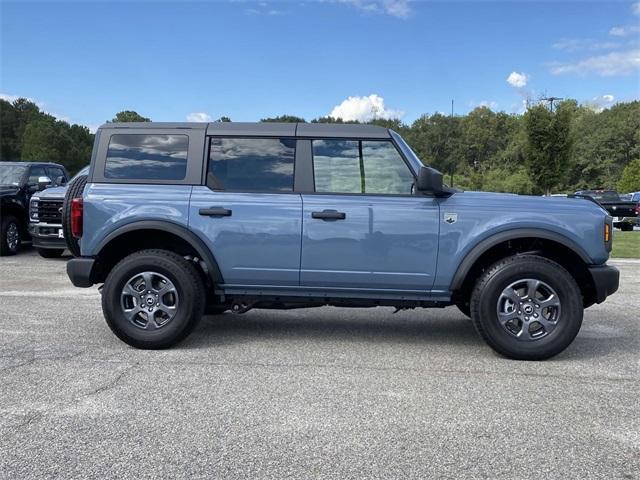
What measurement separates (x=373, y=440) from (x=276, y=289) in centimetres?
202

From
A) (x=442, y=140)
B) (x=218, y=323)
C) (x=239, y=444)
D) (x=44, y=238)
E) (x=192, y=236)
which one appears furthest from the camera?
(x=442, y=140)

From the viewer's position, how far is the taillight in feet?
16.1

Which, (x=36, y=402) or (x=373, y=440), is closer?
(x=373, y=440)

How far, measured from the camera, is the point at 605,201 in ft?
70.3

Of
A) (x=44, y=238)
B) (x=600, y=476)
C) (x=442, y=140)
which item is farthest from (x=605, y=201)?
(x=442, y=140)

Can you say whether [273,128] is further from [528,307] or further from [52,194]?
[52,194]

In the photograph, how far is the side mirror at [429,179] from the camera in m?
4.54

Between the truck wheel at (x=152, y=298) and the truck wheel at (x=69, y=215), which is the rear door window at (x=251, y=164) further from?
the truck wheel at (x=69, y=215)

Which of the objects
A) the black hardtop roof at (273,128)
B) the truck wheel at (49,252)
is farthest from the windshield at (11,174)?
the black hardtop roof at (273,128)

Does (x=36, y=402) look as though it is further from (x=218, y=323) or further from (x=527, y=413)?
(x=527, y=413)

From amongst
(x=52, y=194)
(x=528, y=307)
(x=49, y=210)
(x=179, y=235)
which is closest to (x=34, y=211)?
(x=49, y=210)

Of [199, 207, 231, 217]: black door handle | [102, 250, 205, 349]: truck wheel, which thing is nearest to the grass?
[199, 207, 231, 217]: black door handle

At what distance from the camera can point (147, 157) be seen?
5023 mm

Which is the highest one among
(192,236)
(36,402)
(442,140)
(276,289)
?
(442,140)
